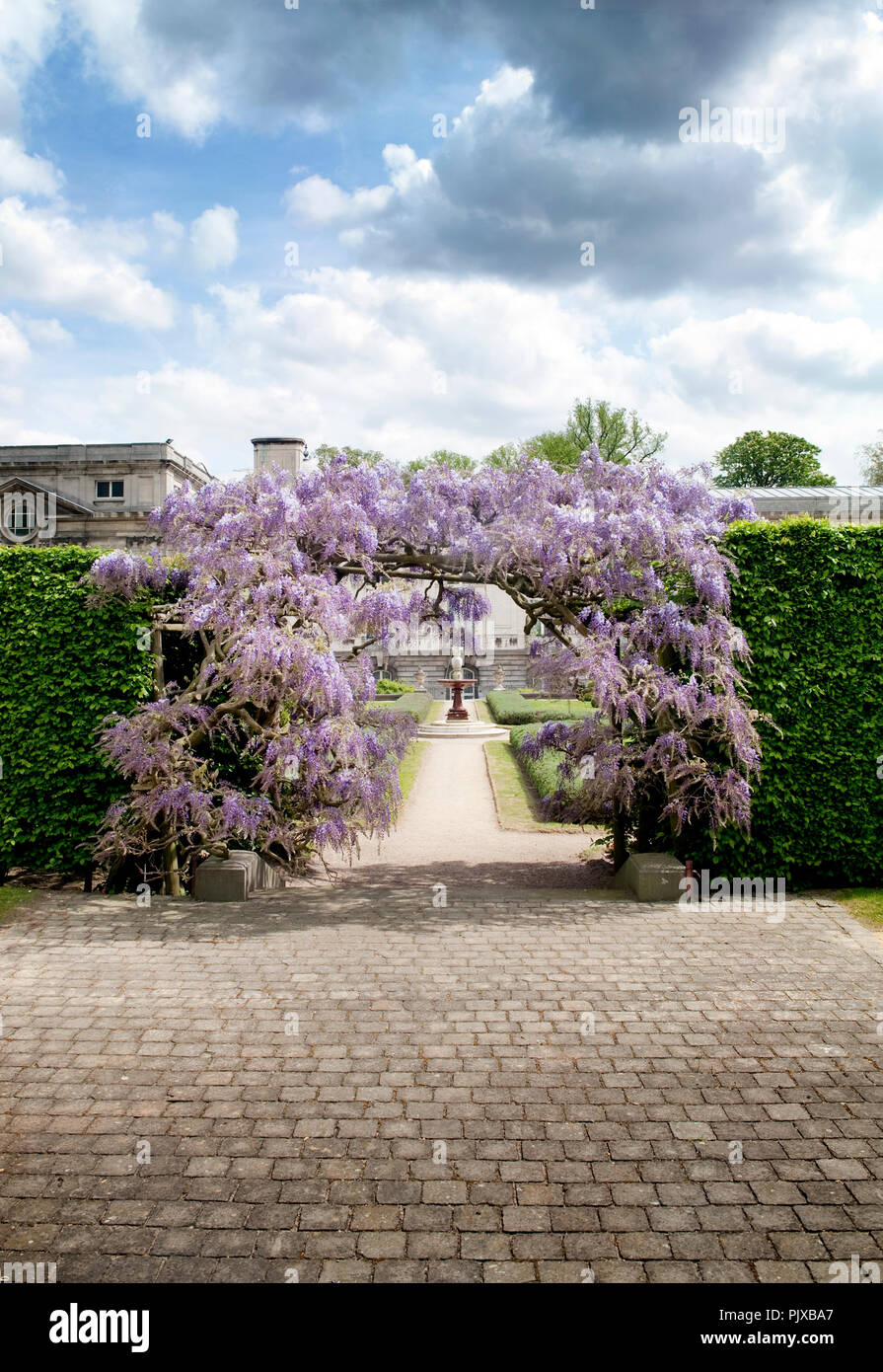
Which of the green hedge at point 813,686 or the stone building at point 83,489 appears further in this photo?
the stone building at point 83,489

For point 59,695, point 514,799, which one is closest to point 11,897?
point 59,695

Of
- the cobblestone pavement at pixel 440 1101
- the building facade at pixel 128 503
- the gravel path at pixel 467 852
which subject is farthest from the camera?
the building facade at pixel 128 503

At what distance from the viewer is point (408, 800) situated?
16.8 m

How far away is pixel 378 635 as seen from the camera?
1035 cm

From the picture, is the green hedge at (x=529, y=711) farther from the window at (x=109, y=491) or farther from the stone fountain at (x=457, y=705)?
the window at (x=109, y=491)

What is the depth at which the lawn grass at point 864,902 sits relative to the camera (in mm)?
8797

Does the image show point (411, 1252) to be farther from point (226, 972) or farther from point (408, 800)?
point (408, 800)

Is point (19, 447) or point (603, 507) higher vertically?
point (19, 447)

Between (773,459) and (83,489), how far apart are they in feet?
129

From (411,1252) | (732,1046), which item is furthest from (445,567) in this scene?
(411,1252)

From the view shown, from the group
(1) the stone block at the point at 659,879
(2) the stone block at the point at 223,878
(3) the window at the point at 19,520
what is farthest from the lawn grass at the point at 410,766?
(3) the window at the point at 19,520

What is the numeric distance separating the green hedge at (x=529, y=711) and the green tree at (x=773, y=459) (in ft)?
99.4

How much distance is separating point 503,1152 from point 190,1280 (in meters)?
1.59

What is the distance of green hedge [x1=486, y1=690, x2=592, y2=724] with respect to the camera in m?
27.4
